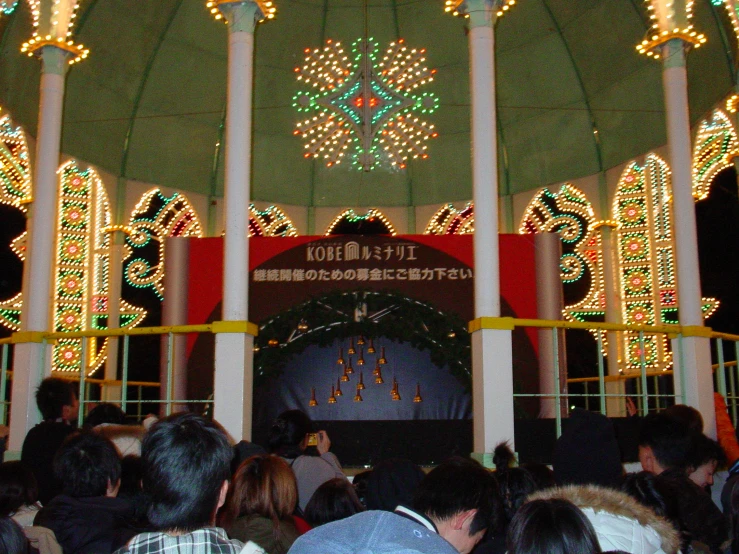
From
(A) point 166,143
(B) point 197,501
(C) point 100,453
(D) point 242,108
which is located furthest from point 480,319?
(A) point 166,143

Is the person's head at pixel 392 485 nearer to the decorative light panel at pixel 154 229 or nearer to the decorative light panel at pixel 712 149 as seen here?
the decorative light panel at pixel 712 149

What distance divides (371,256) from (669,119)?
5295 mm

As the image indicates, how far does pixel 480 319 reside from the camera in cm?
871

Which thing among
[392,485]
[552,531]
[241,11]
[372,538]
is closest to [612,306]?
[241,11]

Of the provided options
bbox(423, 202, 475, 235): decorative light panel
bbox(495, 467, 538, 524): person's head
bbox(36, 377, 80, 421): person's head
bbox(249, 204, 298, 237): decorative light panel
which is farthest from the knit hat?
bbox(249, 204, 298, 237): decorative light panel

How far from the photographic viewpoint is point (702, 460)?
475 centimetres

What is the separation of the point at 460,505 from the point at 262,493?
3.65ft

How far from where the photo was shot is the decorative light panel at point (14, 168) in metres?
13.1

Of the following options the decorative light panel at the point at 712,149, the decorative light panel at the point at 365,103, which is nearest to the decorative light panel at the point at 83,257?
the decorative light panel at the point at 365,103

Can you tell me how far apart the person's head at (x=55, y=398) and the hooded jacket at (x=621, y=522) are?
14.5 feet

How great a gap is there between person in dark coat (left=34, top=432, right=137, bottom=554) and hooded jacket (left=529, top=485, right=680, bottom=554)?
1910mm

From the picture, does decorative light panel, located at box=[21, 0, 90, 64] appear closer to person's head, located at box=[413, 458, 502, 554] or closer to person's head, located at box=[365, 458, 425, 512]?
person's head, located at box=[365, 458, 425, 512]

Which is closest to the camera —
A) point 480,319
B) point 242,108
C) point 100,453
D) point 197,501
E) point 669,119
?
point 197,501

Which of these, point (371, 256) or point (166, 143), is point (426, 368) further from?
point (166, 143)
